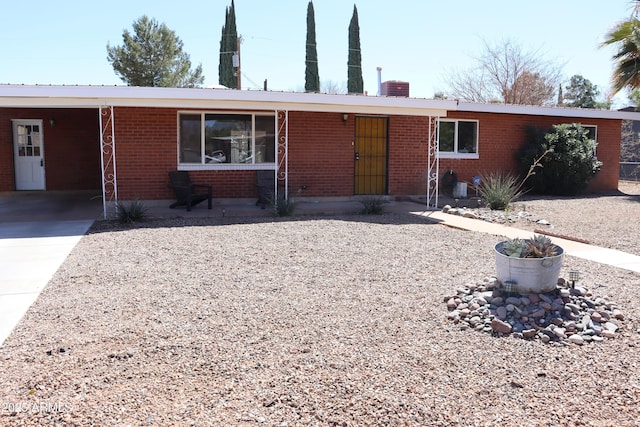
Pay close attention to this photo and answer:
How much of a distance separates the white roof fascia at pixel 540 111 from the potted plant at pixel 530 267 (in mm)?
10044

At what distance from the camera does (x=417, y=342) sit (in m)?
4.50

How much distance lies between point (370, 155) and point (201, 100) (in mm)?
4956

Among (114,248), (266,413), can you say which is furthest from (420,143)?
(266,413)

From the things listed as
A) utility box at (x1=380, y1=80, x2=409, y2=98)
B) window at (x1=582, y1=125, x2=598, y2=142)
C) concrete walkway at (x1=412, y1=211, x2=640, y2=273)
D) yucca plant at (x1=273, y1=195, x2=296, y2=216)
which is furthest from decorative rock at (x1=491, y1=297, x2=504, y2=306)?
window at (x1=582, y1=125, x2=598, y2=142)

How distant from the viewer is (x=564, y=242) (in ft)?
30.2

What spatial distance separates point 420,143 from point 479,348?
1096 cm

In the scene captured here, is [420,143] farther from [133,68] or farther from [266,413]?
[133,68]

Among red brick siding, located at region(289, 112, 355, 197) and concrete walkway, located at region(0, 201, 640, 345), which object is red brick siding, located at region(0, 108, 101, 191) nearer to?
concrete walkway, located at region(0, 201, 640, 345)

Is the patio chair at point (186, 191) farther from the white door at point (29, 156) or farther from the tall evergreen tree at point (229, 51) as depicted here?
the tall evergreen tree at point (229, 51)

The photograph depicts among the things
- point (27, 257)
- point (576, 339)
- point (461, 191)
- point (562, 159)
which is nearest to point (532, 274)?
point (576, 339)

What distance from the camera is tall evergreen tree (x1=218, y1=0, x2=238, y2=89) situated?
3197cm

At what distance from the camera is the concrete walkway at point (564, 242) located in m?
7.72

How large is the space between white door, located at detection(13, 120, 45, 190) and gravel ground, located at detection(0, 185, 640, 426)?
984 cm

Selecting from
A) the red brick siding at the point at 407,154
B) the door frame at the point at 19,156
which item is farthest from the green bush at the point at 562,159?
the door frame at the point at 19,156
